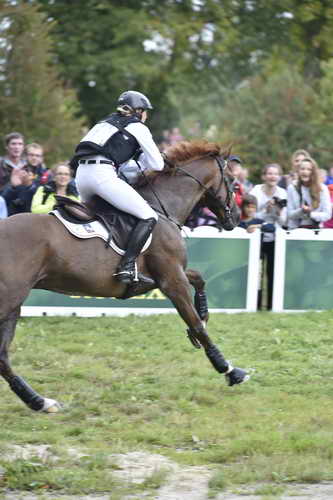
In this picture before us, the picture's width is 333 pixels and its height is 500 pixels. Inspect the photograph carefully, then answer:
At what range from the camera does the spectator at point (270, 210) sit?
492 inches

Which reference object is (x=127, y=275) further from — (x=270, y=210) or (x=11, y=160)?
(x=11, y=160)

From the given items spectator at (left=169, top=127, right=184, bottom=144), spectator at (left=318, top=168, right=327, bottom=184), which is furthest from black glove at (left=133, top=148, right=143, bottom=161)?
spectator at (left=169, top=127, right=184, bottom=144)

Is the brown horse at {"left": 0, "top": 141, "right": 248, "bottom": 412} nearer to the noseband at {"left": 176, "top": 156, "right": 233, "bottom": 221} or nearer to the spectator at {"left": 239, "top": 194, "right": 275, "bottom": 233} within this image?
the noseband at {"left": 176, "top": 156, "right": 233, "bottom": 221}

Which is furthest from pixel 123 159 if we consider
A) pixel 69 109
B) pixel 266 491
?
pixel 69 109

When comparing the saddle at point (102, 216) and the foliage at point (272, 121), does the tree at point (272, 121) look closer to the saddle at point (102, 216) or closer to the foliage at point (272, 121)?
the foliage at point (272, 121)

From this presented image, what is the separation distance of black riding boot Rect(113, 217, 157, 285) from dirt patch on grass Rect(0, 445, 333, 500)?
1682 mm

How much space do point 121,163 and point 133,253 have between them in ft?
2.68

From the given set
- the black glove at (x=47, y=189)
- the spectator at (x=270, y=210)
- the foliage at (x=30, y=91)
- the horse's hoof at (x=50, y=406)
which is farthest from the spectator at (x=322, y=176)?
the foliage at (x=30, y=91)

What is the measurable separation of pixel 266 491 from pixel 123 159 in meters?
Result: 3.37

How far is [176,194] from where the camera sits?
28.5 ft

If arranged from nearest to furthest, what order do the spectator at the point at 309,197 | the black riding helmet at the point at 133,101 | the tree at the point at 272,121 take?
the black riding helmet at the point at 133,101, the spectator at the point at 309,197, the tree at the point at 272,121

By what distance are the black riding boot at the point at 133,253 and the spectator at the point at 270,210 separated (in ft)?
15.7

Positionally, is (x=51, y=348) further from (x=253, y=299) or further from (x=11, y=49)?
(x=11, y=49)

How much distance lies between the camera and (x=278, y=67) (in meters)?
26.4
